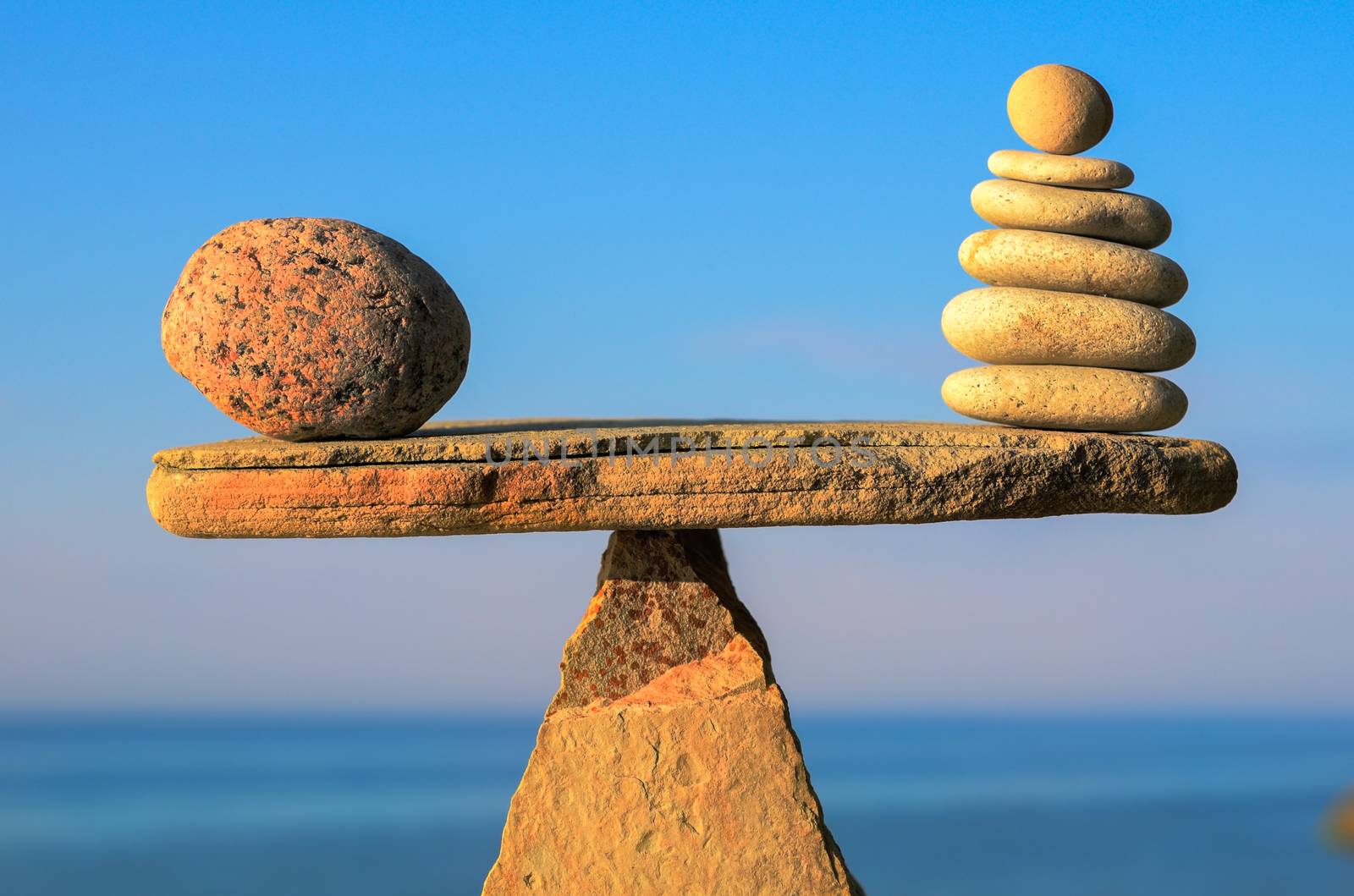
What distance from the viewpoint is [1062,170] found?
19.6ft

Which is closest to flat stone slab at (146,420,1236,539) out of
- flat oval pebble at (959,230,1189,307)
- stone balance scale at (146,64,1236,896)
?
stone balance scale at (146,64,1236,896)

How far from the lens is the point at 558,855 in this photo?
5.89 m

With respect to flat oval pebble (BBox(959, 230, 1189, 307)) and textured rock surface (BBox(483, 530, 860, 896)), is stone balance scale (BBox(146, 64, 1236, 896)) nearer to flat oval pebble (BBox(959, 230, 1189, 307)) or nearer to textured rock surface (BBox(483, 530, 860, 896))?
textured rock surface (BBox(483, 530, 860, 896))

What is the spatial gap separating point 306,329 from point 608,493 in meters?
1.30

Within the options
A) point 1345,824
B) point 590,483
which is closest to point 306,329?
point 590,483

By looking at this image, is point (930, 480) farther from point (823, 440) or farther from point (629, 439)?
point (629, 439)

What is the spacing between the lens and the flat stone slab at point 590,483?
5141 mm

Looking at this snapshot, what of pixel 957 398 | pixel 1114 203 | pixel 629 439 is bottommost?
pixel 629 439

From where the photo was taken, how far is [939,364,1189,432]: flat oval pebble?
19.0 feet

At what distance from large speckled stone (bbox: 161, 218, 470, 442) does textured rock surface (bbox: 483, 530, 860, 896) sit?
1385mm

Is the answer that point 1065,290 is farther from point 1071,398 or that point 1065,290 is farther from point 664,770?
point 664,770

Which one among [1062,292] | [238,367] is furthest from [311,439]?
[1062,292]

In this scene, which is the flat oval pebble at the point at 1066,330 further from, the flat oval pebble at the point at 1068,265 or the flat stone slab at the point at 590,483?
the flat stone slab at the point at 590,483

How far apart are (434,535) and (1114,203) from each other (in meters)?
3.23
